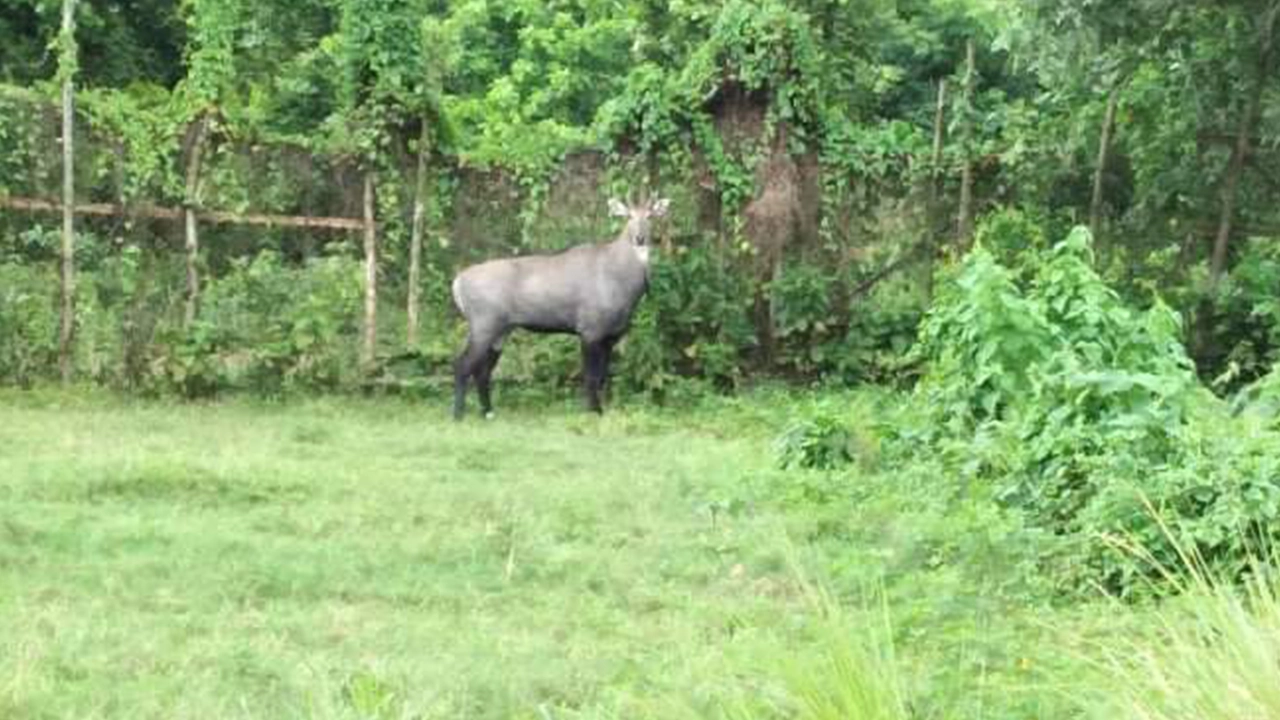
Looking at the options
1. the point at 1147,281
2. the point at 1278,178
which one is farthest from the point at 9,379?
the point at 1278,178

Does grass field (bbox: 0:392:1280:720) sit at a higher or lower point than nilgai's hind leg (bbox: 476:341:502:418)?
higher

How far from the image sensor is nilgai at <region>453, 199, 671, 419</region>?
44.9ft

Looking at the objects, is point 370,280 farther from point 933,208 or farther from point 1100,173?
point 1100,173

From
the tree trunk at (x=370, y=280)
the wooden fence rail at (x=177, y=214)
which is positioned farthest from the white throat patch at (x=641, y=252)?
the wooden fence rail at (x=177, y=214)

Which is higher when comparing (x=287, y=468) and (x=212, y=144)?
(x=212, y=144)

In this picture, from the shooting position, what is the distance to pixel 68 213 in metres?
13.5

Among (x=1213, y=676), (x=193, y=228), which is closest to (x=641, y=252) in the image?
(x=193, y=228)

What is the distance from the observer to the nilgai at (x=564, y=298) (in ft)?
44.9

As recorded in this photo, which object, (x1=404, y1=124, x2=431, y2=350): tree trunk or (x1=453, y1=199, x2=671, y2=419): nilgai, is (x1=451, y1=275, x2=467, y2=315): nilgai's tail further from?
(x1=404, y1=124, x2=431, y2=350): tree trunk

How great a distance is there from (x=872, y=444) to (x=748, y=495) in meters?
1.07

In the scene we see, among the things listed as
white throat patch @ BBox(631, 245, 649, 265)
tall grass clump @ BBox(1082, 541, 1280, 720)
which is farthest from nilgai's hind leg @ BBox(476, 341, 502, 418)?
tall grass clump @ BBox(1082, 541, 1280, 720)

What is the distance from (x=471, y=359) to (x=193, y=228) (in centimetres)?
233

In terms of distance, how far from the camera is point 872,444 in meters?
9.56

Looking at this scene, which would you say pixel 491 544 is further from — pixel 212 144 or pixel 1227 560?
pixel 212 144
